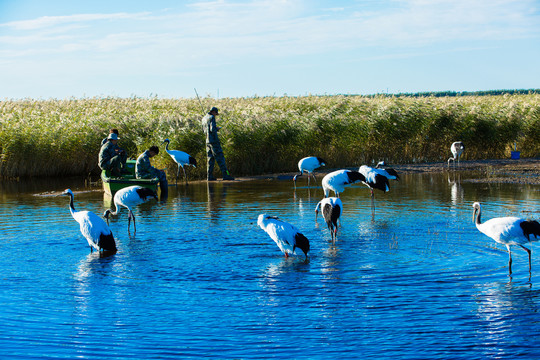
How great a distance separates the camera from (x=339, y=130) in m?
29.0

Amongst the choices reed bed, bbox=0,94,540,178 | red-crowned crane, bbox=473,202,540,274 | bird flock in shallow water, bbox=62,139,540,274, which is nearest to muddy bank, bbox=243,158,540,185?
reed bed, bbox=0,94,540,178

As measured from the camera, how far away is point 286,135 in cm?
2800

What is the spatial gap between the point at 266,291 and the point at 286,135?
1907cm

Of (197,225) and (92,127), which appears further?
(92,127)

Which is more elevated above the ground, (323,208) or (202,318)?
(323,208)

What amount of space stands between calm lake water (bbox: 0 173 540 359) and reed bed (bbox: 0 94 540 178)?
1173 centimetres

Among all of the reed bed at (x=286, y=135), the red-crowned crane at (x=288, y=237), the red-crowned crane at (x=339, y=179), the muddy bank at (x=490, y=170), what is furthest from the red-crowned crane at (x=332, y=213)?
the reed bed at (x=286, y=135)

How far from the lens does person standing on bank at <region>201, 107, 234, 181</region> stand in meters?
24.6

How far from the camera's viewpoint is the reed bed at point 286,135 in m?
27.6

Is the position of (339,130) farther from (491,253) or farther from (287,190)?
(491,253)

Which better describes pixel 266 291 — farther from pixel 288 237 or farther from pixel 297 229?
pixel 297 229

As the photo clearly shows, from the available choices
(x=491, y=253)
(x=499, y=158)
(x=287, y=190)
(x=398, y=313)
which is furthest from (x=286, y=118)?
(x=398, y=313)

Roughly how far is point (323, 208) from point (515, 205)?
6453mm

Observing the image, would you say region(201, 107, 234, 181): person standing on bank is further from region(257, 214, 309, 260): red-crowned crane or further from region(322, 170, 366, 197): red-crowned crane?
region(257, 214, 309, 260): red-crowned crane
